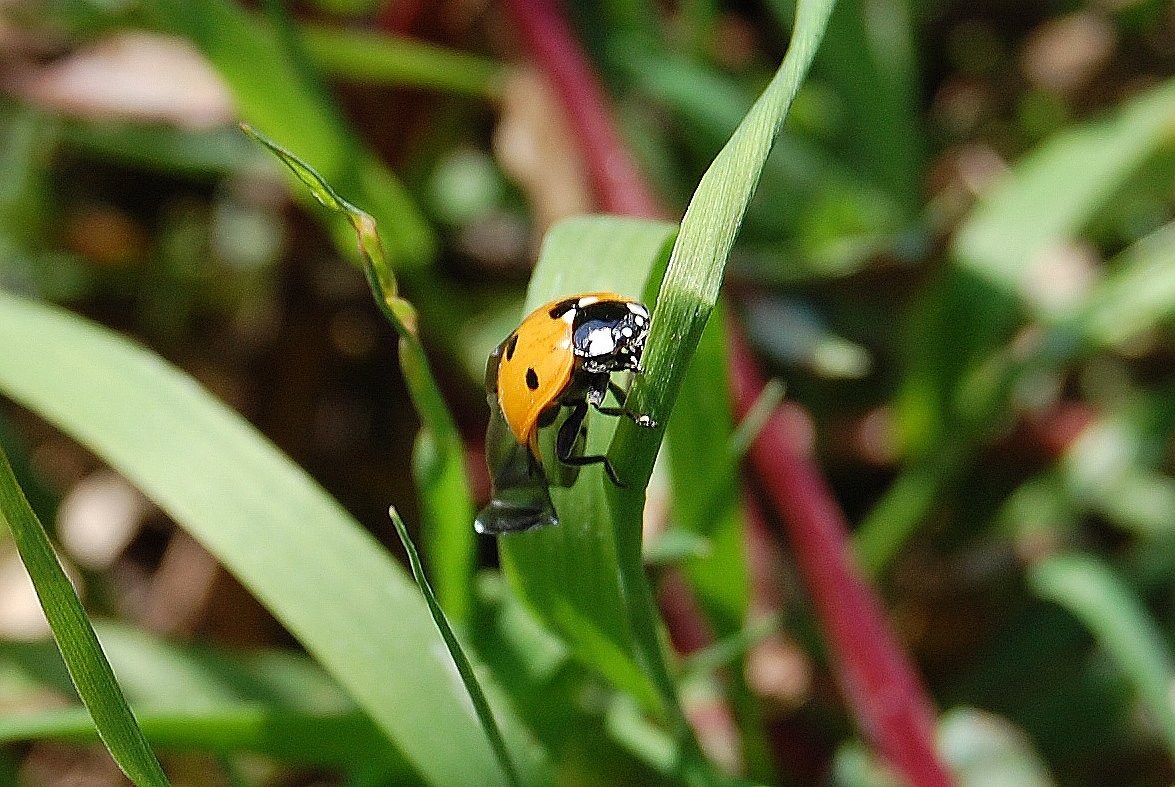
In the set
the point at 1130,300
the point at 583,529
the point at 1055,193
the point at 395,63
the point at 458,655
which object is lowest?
the point at 458,655

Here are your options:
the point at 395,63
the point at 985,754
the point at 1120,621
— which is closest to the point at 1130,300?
the point at 1120,621

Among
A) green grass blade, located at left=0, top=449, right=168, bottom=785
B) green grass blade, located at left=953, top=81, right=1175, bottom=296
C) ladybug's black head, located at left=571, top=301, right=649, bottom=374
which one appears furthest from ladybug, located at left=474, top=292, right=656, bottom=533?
green grass blade, located at left=953, top=81, right=1175, bottom=296

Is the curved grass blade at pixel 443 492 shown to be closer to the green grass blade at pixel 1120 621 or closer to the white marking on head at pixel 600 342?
the white marking on head at pixel 600 342

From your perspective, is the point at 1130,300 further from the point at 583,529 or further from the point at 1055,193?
the point at 583,529

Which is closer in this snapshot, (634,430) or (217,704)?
(634,430)

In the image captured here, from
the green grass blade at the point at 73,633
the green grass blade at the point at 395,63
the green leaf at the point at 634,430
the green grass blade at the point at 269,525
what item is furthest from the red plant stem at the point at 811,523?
the green grass blade at the point at 73,633
